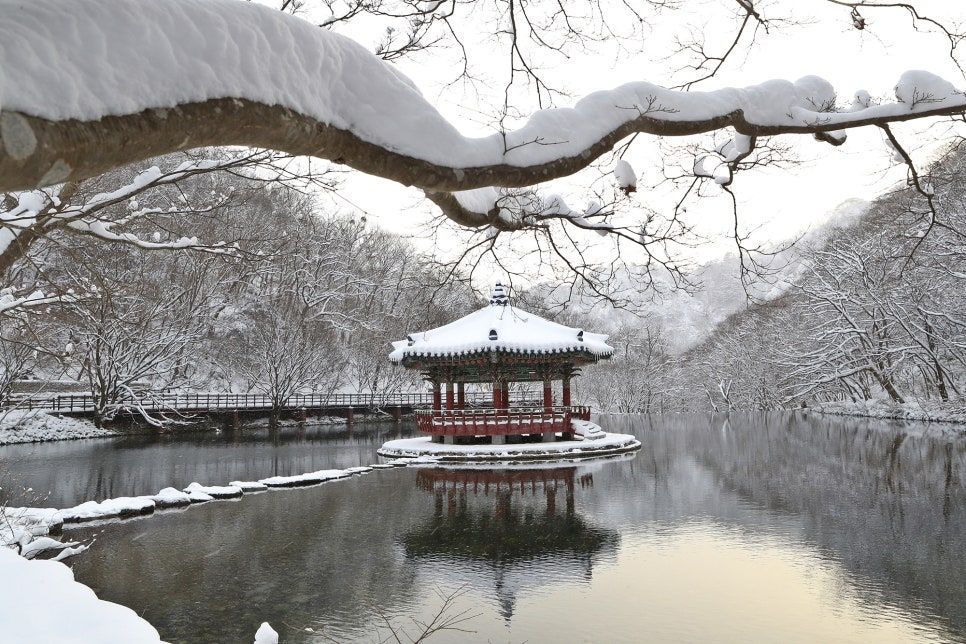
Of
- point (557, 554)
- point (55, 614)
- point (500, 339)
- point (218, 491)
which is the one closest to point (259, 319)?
point (500, 339)

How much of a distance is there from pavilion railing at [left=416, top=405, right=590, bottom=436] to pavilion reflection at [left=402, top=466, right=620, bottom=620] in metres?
5.27

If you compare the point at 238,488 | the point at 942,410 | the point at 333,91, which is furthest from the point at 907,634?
the point at 942,410

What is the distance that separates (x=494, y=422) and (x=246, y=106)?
18.5 m

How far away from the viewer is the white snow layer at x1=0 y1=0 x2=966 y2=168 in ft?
5.93

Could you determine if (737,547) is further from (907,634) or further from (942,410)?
(942,410)

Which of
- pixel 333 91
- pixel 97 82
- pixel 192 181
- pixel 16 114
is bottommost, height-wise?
pixel 16 114

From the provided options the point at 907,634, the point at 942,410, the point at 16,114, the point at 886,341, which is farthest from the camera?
the point at 886,341

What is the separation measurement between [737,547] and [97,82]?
9.02 metres

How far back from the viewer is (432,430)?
20.5 m

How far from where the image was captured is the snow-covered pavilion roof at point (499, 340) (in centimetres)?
2000

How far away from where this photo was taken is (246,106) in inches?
88.5

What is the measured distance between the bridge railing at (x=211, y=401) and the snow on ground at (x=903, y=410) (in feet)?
70.9

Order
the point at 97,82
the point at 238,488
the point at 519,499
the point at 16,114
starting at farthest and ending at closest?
the point at 238,488
the point at 519,499
the point at 97,82
the point at 16,114

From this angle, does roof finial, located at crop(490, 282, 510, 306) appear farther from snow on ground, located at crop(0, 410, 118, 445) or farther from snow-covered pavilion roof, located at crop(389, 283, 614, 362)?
snow on ground, located at crop(0, 410, 118, 445)
